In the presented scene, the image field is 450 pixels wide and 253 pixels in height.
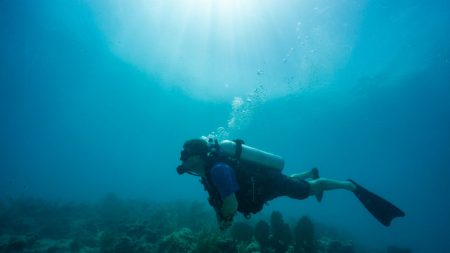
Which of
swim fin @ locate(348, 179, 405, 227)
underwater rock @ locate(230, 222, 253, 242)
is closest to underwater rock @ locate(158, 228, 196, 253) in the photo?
underwater rock @ locate(230, 222, 253, 242)

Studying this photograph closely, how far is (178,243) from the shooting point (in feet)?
26.1

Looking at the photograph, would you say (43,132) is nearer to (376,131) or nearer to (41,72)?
(41,72)

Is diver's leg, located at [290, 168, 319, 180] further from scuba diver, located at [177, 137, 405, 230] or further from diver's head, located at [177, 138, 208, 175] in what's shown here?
diver's head, located at [177, 138, 208, 175]

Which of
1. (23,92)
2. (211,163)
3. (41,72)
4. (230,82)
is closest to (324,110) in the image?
(230,82)

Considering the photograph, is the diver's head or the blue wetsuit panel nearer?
the blue wetsuit panel

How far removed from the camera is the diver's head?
4688 millimetres

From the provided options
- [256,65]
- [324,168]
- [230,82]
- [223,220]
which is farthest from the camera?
[324,168]

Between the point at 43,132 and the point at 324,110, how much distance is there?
132292 millimetres

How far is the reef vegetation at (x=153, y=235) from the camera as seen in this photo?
26.6 feet

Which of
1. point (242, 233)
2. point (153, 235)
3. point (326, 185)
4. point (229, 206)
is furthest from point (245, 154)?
point (153, 235)

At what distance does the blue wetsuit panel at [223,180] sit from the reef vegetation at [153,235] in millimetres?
3374

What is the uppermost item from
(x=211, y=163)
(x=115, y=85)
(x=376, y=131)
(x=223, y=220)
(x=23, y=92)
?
(x=23, y=92)

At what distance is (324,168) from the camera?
100 m

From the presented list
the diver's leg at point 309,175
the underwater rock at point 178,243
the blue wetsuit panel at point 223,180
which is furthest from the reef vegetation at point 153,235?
the blue wetsuit panel at point 223,180
